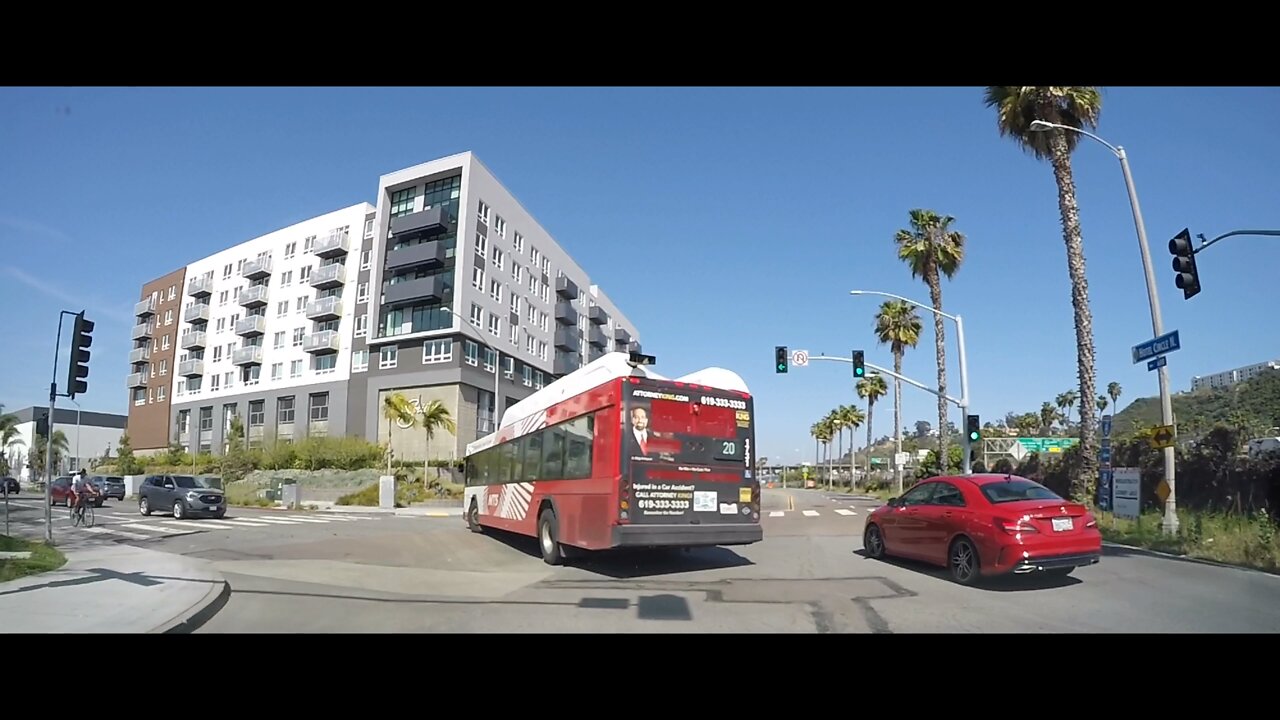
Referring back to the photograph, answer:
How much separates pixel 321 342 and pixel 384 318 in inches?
284

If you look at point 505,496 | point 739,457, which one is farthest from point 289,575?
point 739,457

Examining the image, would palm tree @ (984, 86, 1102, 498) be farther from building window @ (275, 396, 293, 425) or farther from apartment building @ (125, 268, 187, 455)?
apartment building @ (125, 268, 187, 455)

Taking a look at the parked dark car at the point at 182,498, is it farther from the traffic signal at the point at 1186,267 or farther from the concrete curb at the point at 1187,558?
the traffic signal at the point at 1186,267

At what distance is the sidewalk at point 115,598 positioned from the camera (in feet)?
25.4

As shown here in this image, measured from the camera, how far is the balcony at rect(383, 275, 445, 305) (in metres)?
52.0

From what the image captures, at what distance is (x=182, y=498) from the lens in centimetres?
2644

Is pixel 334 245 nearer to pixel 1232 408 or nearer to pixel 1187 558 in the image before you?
pixel 1232 408

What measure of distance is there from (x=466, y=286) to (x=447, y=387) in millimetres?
7163

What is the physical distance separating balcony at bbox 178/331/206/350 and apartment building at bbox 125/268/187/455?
2374mm

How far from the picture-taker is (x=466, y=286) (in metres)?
52.7

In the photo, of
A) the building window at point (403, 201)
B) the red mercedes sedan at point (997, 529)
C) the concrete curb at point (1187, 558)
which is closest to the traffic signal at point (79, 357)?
the red mercedes sedan at point (997, 529)
